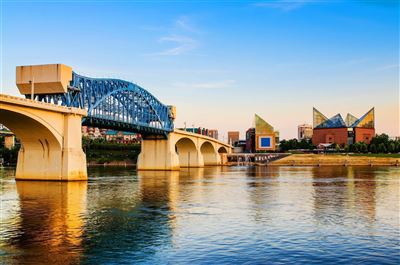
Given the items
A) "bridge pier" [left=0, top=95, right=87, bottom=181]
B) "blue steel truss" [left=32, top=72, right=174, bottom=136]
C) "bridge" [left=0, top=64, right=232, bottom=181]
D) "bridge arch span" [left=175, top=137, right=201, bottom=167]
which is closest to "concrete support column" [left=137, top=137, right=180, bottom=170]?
"blue steel truss" [left=32, top=72, right=174, bottom=136]

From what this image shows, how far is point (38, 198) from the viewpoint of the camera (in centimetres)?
4903

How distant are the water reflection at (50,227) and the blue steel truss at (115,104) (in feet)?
108

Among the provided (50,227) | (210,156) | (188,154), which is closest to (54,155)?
(50,227)

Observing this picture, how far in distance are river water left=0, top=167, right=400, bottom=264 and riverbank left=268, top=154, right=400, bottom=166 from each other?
12686 centimetres

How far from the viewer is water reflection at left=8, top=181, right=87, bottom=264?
902 inches

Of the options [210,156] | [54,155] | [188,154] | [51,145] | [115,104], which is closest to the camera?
[51,145]

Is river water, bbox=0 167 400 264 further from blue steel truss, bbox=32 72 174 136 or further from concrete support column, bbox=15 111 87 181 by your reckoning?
blue steel truss, bbox=32 72 174 136

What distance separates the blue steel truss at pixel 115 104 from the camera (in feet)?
280

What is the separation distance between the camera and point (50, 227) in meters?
30.9

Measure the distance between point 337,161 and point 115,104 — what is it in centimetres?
9812

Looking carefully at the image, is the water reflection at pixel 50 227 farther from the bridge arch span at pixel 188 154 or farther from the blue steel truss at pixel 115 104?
the bridge arch span at pixel 188 154

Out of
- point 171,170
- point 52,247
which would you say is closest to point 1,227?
point 52,247

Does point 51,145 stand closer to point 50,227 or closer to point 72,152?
point 72,152

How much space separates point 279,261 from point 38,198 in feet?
111
